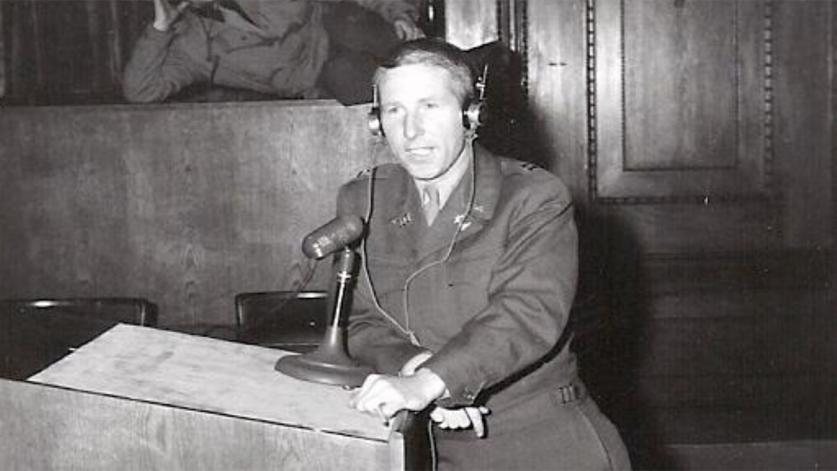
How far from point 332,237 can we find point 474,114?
1.27ft

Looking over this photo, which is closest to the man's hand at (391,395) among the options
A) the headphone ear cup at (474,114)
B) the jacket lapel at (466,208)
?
the jacket lapel at (466,208)

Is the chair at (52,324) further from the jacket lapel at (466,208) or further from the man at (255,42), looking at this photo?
the jacket lapel at (466,208)

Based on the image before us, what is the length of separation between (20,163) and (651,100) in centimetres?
262

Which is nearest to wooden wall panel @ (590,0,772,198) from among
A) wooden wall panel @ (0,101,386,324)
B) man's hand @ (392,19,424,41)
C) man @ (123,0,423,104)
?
man's hand @ (392,19,424,41)

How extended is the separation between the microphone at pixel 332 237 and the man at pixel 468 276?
24 cm

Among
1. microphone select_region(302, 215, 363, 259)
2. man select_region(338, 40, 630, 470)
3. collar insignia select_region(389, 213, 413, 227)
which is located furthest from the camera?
collar insignia select_region(389, 213, 413, 227)

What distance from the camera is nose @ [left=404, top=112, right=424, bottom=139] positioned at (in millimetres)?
2102

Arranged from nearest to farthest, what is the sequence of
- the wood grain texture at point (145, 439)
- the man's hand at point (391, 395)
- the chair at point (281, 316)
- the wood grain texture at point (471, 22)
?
the wood grain texture at point (145, 439) → the man's hand at point (391, 395) → the chair at point (281, 316) → the wood grain texture at point (471, 22)

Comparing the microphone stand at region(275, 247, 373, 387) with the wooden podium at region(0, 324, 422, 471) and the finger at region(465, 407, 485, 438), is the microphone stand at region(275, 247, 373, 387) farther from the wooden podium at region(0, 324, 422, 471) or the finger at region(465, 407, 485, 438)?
the finger at region(465, 407, 485, 438)

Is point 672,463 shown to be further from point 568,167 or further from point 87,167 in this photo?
point 87,167

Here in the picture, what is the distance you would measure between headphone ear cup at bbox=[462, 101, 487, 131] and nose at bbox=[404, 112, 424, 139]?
0.27ft

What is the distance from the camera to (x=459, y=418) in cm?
204

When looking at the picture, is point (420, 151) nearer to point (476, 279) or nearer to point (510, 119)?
point (476, 279)

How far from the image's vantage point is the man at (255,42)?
5.01 m
